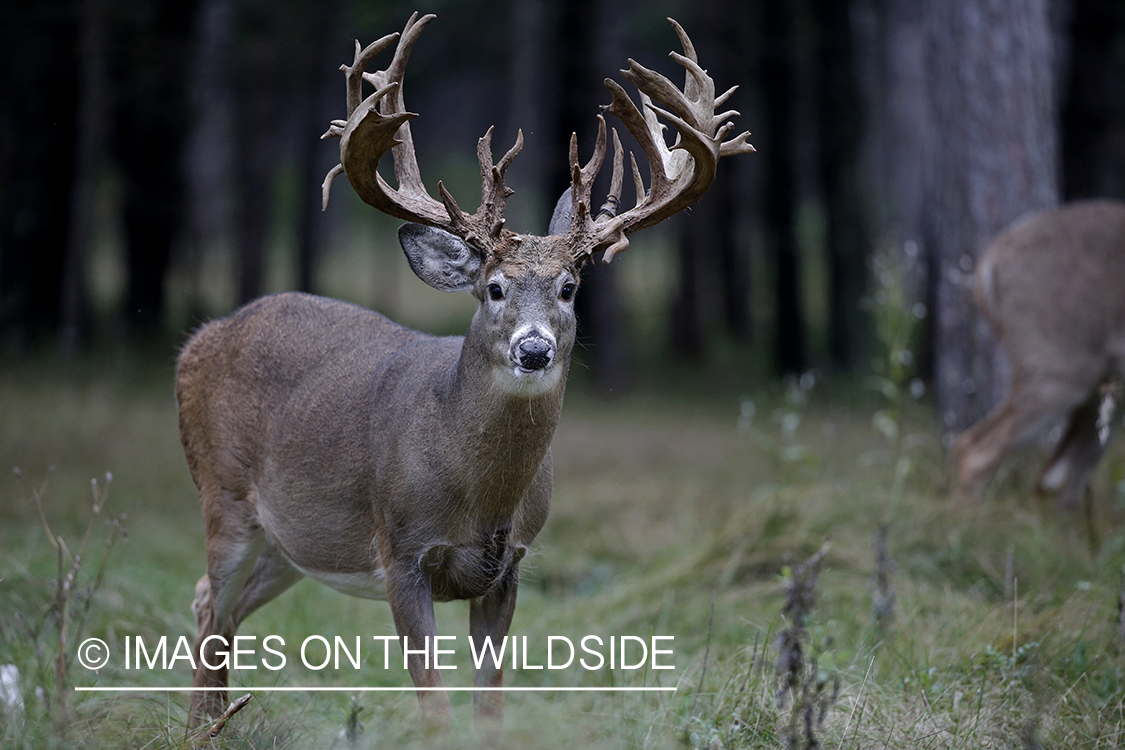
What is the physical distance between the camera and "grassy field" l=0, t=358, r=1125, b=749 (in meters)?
3.59

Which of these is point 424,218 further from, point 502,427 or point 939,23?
Result: point 939,23

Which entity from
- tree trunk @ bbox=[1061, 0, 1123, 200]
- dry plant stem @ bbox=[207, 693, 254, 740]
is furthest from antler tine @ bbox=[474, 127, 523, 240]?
tree trunk @ bbox=[1061, 0, 1123, 200]

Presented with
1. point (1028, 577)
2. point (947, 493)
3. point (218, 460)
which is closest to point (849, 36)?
point (947, 493)

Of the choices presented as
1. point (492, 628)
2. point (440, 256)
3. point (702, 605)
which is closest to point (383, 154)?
point (440, 256)

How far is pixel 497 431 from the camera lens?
3.76m

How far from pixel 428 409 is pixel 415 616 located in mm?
675

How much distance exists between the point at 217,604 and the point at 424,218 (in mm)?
1746

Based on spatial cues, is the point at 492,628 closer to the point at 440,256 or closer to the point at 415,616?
the point at 415,616

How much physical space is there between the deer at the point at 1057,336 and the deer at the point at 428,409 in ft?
11.6

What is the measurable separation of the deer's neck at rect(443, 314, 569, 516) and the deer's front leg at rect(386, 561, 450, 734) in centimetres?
32

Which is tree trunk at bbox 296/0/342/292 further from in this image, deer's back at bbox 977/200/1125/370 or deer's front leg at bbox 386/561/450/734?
deer's front leg at bbox 386/561/450/734

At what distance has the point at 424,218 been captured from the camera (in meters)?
3.93

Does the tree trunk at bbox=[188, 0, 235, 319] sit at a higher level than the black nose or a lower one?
higher

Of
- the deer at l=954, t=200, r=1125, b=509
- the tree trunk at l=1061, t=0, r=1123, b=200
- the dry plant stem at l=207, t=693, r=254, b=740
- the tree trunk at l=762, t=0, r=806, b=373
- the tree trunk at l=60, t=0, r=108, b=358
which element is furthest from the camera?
the tree trunk at l=762, t=0, r=806, b=373
